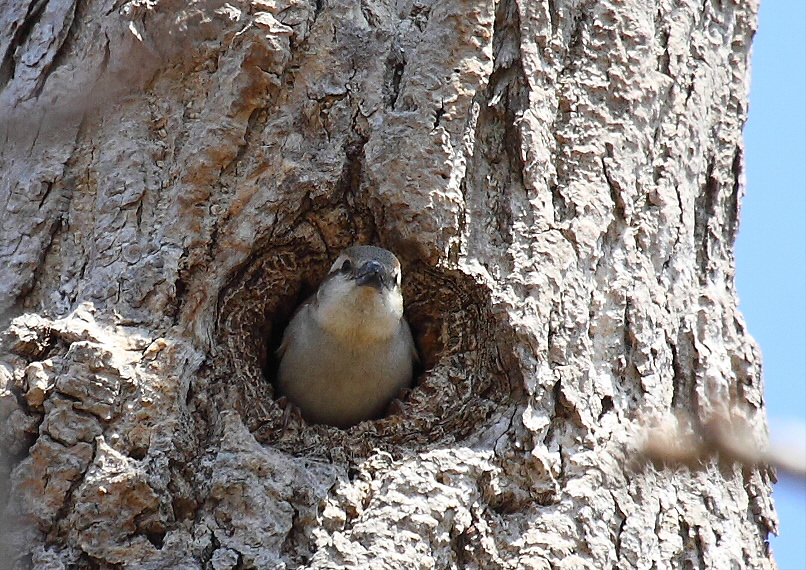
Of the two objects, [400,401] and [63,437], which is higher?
[400,401]

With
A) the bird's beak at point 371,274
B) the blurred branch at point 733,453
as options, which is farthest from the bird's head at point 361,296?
the blurred branch at point 733,453

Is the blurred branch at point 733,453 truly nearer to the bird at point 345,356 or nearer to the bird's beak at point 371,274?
the bird's beak at point 371,274

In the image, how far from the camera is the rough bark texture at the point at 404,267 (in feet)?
9.80

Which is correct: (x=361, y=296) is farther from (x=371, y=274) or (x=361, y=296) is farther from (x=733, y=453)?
(x=733, y=453)

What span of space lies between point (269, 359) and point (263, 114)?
1264mm

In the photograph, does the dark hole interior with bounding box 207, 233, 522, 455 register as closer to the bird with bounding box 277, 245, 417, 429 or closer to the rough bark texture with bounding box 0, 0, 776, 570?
the rough bark texture with bounding box 0, 0, 776, 570

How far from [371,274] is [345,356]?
0.59 meters

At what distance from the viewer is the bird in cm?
410

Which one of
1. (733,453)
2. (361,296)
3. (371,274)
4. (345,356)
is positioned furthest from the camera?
(345,356)

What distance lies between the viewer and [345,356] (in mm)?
4227

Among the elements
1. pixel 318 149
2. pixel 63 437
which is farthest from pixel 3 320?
pixel 318 149

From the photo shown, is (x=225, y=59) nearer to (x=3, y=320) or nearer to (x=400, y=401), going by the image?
(x=3, y=320)

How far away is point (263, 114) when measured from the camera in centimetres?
348

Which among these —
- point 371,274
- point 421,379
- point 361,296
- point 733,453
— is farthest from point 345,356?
point 733,453
